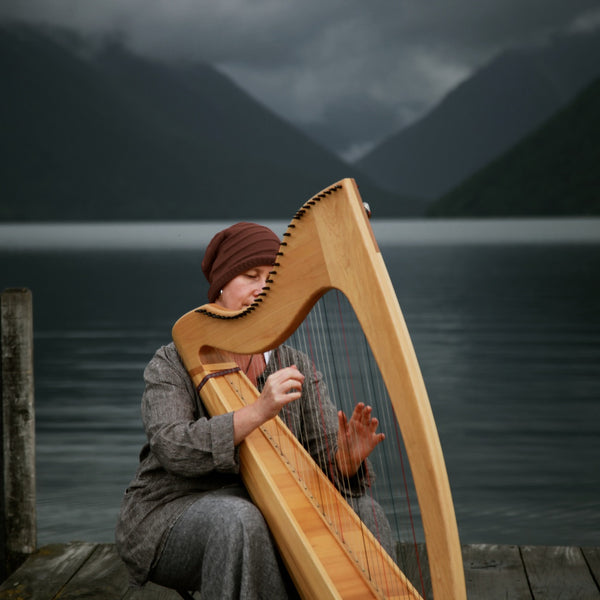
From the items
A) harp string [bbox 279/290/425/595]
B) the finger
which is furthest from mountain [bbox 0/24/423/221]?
the finger

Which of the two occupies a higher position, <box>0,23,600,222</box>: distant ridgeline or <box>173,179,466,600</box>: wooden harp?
<box>0,23,600,222</box>: distant ridgeline

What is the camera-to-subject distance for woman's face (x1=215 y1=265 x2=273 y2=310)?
2.26 metres

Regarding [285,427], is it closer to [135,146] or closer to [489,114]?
[135,146]

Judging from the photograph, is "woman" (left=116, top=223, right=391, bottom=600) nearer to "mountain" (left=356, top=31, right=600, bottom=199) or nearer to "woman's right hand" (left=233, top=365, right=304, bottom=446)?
"woman's right hand" (left=233, top=365, right=304, bottom=446)

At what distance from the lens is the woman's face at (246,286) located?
2.26 meters

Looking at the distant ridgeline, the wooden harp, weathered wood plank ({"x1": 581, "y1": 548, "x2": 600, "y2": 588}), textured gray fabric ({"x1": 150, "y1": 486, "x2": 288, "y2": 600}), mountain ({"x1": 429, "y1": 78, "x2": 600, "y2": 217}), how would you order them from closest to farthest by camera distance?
the wooden harp, textured gray fabric ({"x1": 150, "y1": 486, "x2": 288, "y2": 600}), weathered wood plank ({"x1": 581, "y1": 548, "x2": 600, "y2": 588}), mountain ({"x1": 429, "y1": 78, "x2": 600, "y2": 217}), the distant ridgeline

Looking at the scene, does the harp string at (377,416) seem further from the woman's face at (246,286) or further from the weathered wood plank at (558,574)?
the weathered wood plank at (558,574)

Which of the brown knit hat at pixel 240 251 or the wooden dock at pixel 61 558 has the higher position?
the brown knit hat at pixel 240 251

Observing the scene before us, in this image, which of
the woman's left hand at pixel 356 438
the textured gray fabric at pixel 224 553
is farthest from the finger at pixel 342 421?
the textured gray fabric at pixel 224 553

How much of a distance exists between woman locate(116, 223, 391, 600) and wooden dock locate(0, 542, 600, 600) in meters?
0.72

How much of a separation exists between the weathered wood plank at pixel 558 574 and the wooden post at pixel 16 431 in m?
1.57

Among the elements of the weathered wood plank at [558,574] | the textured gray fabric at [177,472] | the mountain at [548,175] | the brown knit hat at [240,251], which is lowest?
the weathered wood plank at [558,574]

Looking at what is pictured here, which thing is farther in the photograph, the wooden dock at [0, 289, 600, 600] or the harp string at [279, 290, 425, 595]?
the wooden dock at [0, 289, 600, 600]

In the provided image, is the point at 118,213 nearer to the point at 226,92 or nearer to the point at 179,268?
the point at 226,92
